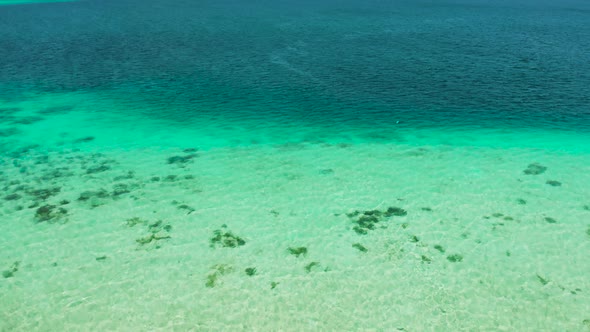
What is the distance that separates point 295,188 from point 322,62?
20.4m

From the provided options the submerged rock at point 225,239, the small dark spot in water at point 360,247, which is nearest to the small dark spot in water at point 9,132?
the submerged rock at point 225,239

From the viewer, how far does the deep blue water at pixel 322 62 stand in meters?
28.6

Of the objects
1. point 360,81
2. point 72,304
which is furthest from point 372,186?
point 360,81

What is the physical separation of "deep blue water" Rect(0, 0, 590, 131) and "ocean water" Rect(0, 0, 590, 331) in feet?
0.92

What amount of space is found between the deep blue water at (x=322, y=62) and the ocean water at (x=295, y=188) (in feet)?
0.92

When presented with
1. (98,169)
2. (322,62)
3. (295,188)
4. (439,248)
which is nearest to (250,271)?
(295,188)

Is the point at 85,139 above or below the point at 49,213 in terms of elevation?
above

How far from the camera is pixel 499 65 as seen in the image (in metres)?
36.5

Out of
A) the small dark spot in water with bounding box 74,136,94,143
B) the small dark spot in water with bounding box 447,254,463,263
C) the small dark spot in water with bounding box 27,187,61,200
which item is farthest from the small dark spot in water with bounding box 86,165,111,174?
the small dark spot in water with bounding box 447,254,463,263

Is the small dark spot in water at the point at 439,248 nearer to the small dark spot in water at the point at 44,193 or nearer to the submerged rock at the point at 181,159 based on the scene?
the submerged rock at the point at 181,159

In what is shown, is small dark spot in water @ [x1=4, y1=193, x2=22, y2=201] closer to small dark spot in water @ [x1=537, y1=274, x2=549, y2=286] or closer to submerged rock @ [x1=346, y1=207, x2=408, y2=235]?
submerged rock @ [x1=346, y1=207, x2=408, y2=235]

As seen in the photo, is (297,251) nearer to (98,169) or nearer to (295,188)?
(295,188)

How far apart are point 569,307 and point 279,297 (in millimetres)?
8899

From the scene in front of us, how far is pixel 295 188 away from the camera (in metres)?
20.1
